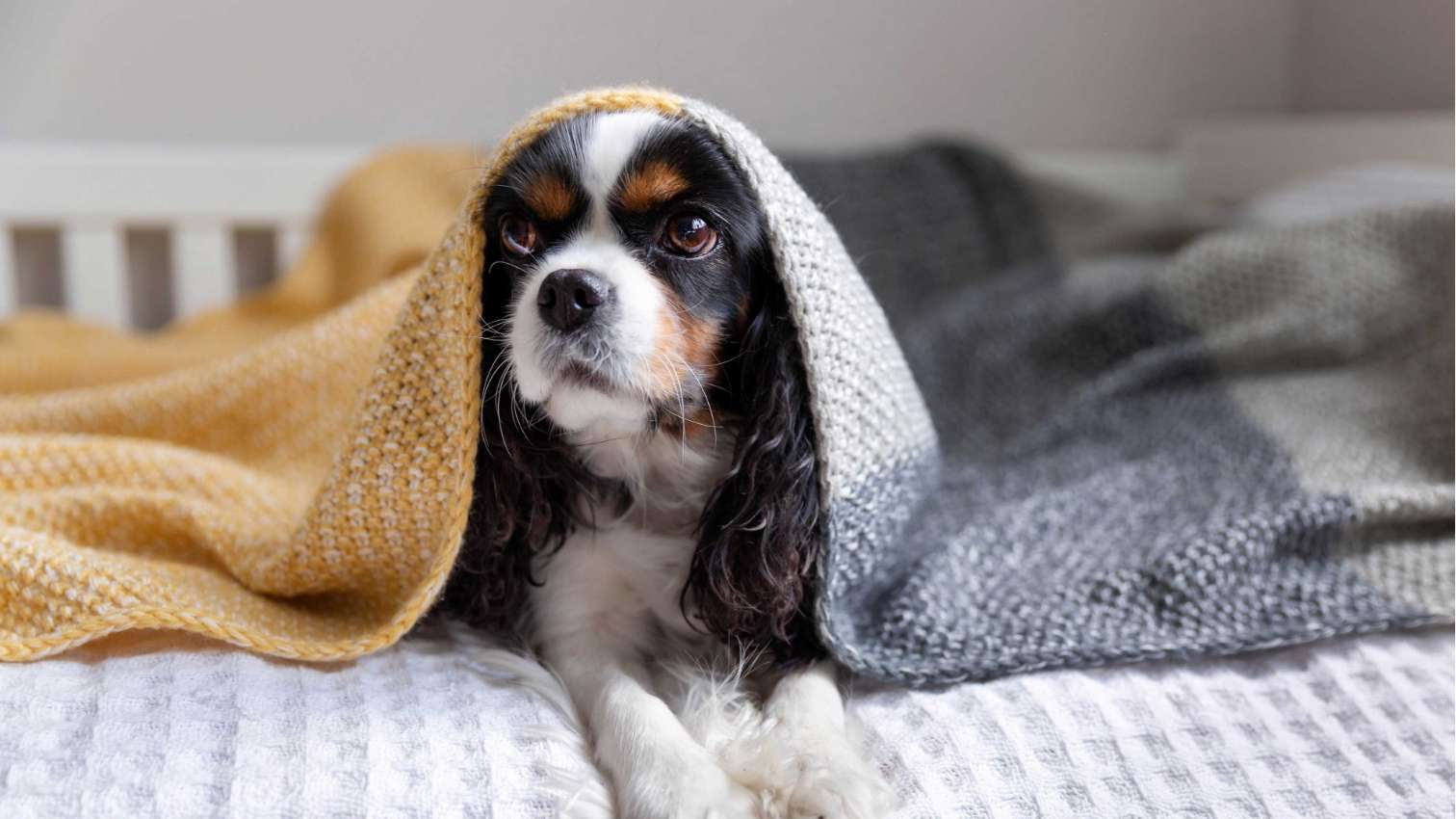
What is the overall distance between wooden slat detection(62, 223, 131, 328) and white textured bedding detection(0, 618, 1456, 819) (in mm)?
1131

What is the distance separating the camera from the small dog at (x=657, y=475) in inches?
34.9

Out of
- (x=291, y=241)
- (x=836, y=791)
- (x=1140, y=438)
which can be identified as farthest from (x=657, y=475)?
(x=291, y=241)

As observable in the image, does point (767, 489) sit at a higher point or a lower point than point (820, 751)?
higher

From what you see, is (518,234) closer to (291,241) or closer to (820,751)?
(820,751)

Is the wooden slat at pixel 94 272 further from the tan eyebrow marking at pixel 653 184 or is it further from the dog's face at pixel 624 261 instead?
the tan eyebrow marking at pixel 653 184

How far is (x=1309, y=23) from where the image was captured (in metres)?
2.24

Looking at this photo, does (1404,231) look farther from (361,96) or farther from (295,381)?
(361,96)

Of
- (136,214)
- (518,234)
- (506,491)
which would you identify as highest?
(518,234)

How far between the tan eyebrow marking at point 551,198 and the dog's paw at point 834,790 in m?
0.49

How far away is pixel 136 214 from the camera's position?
1858 millimetres

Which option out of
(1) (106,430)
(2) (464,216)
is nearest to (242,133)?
(1) (106,430)

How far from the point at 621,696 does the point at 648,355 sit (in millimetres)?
289

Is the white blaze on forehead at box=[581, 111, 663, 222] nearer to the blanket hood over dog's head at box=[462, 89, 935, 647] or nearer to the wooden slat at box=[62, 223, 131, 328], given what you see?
the blanket hood over dog's head at box=[462, 89, 935, 647]

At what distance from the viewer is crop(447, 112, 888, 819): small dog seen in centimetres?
89
